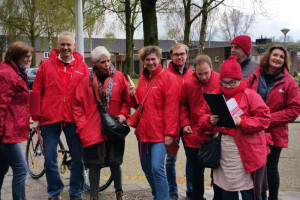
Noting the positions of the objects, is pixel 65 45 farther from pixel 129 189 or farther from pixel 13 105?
pixel 129 189

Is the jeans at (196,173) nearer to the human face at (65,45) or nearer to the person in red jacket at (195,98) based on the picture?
the person in red jacket at (195,98)

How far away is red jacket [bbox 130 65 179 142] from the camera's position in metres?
4.13

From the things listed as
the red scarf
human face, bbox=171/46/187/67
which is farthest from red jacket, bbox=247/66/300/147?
human face, bbox=171/46/187/67

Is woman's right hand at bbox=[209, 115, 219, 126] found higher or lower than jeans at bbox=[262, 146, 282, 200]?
higher

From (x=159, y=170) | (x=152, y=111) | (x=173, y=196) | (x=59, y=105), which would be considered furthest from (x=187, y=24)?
(x=159, y=170)

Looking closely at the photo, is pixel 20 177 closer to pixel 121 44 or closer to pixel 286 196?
pixel 286 196

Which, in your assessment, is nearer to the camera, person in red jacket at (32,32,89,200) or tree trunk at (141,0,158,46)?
person in red jacket at (32,32,89,200)

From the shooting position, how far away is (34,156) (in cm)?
621

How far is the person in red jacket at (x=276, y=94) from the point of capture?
13.5 ft

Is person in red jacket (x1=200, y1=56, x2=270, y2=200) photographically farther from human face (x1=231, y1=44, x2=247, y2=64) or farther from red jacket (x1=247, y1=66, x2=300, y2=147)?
human face (x1=231, y1=44, x2=247, y2=64)

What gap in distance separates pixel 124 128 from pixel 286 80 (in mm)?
1922

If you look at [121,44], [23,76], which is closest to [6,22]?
[23,76]

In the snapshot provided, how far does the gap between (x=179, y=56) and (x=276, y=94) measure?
130 centimetres

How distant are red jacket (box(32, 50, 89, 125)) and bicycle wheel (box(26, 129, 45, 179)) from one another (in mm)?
1649
